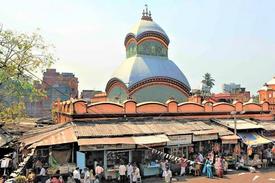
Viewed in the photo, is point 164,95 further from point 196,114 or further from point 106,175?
point 106,175

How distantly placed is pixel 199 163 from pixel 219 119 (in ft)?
19.1

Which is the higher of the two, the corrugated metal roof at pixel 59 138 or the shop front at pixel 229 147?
the corrugated metal roof at pixel 59 138

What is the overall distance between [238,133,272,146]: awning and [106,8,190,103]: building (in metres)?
6.26

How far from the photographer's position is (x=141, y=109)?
810 inches

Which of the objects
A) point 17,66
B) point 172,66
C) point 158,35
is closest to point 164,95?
point 172,66

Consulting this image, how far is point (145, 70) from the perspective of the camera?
83.0 ft

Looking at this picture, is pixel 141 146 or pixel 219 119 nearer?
pixel 141 146

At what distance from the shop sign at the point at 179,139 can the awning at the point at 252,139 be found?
4.63m

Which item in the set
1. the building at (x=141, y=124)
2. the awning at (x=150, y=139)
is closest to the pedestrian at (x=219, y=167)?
the building at (x=141, y=124)

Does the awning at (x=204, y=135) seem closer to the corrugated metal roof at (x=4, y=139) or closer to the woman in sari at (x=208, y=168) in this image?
the woman in sari at (x=208, y=168)

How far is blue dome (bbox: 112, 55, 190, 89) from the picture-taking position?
2490 cm

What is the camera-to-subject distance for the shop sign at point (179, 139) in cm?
1888

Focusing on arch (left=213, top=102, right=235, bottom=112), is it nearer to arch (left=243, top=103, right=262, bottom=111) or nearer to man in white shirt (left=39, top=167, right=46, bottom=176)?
arch (left=243, top=103, right=262, bottom=111)

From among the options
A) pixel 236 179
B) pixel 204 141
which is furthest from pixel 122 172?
pixel 204 141
